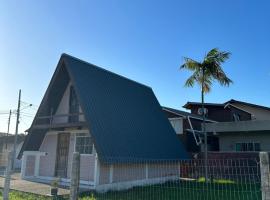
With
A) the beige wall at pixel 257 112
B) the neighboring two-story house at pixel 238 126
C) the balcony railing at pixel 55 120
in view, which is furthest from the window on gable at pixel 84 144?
the beige wall at pixel 257 112

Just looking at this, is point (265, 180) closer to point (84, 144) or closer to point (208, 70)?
point (84, 144)

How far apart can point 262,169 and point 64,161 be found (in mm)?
12650

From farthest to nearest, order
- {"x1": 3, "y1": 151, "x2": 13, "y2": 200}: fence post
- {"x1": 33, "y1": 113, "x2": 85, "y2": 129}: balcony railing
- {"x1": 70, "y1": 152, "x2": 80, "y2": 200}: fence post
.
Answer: {"x1": 33, "y1": 113, "x2": 85, "y2": 129}: balcony railing
{"x1": 3, "y1": 151, "x2": 13, "y2": 200}: fence post
{"x1": 70, "y1": 152, "x2": 80, "y2": 200}: fence post

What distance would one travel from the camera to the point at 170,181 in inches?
667

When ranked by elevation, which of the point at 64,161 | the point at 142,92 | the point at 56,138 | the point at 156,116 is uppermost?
the point at 142,92

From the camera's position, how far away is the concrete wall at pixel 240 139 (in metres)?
22.9

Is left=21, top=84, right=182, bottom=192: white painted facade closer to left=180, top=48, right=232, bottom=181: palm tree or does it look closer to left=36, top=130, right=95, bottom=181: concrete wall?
left=36, top=130, right=95, bottom=181: concrete wall

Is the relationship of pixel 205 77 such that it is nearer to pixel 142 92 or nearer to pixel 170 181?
pixel 142 92

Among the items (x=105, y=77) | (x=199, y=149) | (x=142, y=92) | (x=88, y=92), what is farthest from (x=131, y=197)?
(x=199, y=149)

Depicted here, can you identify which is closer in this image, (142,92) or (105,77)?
(105,77)

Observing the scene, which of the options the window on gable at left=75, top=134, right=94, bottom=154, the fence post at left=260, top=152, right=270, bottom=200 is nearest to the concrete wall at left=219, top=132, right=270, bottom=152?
the window on gable at left=75, top=134, right=94, bottom=154

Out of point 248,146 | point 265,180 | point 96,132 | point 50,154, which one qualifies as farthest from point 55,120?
point 248,146

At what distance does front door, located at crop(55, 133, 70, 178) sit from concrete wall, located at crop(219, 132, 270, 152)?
1402 cm

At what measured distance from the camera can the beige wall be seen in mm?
28078
